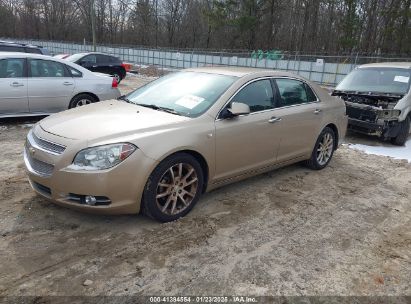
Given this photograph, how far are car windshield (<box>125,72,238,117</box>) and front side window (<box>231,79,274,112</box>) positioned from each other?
20cm

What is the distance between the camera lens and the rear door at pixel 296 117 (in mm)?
5066

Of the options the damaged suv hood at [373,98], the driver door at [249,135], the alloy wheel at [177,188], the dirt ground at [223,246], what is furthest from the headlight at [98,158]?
the damaged suv hood at [373,98]

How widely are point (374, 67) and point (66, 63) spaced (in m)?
7.15

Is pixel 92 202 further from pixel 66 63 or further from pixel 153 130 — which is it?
pixel 66 63

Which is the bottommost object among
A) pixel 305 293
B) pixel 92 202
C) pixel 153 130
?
pixel 305 293

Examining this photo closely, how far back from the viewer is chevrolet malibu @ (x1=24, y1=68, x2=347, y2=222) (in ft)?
11.4

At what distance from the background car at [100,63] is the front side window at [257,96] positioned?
560 inches

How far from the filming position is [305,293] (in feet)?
9.80

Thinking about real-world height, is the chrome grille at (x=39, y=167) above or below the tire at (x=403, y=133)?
above

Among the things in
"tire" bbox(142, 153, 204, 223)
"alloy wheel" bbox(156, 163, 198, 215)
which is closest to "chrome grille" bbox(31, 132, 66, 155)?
"tire" bbox(142, 153, 204, 223)

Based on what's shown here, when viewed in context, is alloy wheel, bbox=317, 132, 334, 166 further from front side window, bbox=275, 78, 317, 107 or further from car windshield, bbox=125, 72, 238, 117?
car windshield, bbox=125, 72, 238, 117

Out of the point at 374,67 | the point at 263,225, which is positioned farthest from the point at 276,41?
the point at 263,225

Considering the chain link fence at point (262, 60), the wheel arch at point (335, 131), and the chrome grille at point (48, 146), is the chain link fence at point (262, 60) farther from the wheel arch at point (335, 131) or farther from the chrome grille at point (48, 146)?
the chrome grille at point (48, 146)

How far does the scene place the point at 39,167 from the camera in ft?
12.2
